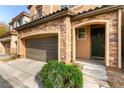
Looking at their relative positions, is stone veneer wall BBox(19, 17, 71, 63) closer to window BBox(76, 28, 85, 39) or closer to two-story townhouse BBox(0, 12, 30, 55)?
window BBox(76, 28, 85, 39)

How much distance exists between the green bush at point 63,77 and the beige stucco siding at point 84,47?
4.62 m

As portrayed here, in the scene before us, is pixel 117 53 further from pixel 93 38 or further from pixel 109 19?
pixel 93 38

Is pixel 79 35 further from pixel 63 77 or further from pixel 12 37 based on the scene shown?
pixel 12 37

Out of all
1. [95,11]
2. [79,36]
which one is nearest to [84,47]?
[79,36]

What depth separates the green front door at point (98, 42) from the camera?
832cm

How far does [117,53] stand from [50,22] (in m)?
4.75

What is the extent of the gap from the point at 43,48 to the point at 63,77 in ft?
18.3

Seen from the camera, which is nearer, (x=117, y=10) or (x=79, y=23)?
(x=117, y=10)

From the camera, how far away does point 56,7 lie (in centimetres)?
1268

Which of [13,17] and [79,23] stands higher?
[13,17]

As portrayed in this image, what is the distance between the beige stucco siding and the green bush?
462 cm

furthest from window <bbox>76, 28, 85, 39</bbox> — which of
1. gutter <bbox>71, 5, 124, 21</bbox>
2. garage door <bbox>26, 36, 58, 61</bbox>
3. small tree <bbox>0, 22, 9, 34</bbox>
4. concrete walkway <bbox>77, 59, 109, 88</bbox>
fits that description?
small tree <bbox>0, 22, 9, 34</bbox>
